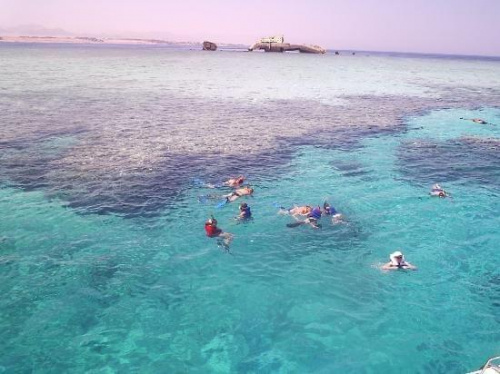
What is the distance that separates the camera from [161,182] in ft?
77.4

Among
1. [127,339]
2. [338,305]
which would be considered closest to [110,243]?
[127,339]

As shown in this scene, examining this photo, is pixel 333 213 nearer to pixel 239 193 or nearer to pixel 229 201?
pixel 239 193

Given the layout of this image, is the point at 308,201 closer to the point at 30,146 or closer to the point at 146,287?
the point at 146,287

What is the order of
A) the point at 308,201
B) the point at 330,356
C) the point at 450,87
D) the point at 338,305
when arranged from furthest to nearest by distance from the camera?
the point at 450,87 < the point at 308,201 < the point at 338,305 < the point at 330,356

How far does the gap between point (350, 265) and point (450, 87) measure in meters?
80.9

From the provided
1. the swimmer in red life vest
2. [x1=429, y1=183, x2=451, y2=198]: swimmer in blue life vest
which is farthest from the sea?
[x1=429, y1=183, x2=451, y2=198]: swimmer in blue life vest

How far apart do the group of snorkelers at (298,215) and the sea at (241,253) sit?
0.39 meters

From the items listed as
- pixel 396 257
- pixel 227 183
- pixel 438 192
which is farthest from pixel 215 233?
pixel 438 192

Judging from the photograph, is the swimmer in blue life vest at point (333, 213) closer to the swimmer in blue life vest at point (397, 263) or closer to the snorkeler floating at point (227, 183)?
the swimmer in blue life vest at point (397, 263)

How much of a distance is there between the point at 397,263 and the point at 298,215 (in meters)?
5.70

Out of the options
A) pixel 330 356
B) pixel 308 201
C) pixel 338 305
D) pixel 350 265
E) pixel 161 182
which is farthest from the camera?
pixel 161 182

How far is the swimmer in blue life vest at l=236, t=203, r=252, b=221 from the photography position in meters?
19.5

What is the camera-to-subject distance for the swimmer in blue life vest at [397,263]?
1591 cm

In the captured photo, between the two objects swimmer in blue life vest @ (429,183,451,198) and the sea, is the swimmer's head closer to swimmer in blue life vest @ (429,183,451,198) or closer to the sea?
the sea
